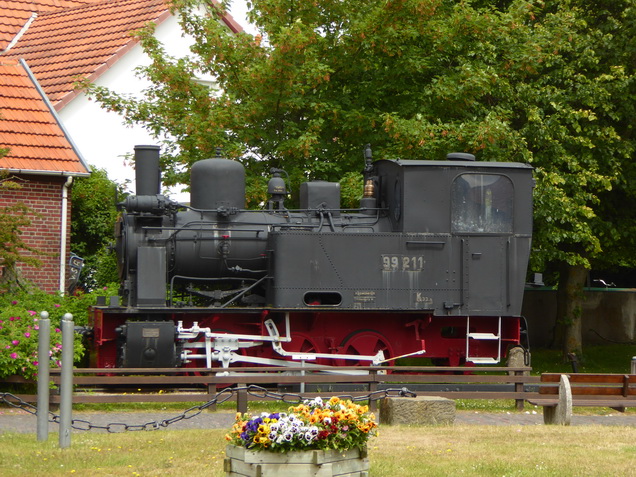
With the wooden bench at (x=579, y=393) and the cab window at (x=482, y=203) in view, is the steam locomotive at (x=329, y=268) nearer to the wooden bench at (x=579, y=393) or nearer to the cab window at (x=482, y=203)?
the cab window at (x=482, y=203)

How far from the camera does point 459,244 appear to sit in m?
15.4

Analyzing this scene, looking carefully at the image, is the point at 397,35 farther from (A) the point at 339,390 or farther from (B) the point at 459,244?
(A) the point at 339,390

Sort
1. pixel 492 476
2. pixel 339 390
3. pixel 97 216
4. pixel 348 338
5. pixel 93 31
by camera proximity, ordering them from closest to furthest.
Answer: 1. pixel 492 476
2. pixel 339 390
3. pixel 348 338
4. pixel 97 216
5. pixel 93 31

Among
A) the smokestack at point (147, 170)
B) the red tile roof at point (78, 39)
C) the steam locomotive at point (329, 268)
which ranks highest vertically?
the red tile roof at point (78, 39)

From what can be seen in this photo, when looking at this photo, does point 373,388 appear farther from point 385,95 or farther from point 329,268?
point 385,95

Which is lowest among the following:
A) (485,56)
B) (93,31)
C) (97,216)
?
(97,216)

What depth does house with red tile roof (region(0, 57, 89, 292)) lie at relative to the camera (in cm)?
1809

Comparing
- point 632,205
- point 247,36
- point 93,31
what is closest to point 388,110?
point 247,36

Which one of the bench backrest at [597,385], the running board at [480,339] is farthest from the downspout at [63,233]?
the bench backrest at [597,385]

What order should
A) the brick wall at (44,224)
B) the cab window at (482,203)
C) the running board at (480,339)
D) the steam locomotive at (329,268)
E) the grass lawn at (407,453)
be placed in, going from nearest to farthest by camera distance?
the grass lawn at (407,453)
the steam locomotive at (329,268)
the cab window at (482,203)
the running board at (480,339)
the brick wall at (44,224)

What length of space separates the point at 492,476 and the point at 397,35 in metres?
11.0

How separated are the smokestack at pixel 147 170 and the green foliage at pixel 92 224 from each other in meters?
6.31

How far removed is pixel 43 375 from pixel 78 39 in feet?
56.3

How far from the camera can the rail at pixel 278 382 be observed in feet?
42.5
